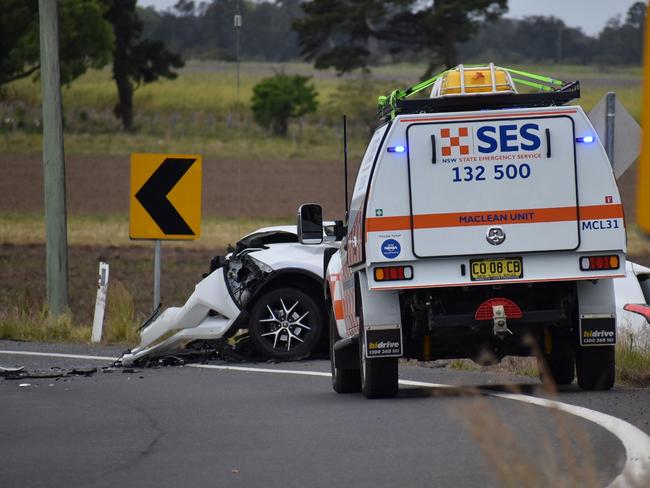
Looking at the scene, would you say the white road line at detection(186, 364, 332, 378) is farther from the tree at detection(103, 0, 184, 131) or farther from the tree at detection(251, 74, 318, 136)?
the tree at detection(251, 74, 318, 136)

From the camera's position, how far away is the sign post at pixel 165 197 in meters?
19.9

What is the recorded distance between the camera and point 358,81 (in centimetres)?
9006

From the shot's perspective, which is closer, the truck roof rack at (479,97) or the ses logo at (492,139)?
the ses logo at (492,139)

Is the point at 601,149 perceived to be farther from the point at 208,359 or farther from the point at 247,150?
the point at 247,150

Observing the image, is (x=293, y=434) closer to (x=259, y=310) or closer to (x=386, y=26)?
(x=259, y=310)

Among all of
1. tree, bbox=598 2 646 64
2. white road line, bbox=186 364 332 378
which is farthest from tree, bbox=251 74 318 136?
white road line, bbox=186 364 332 378

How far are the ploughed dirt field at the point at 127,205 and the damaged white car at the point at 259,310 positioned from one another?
6.30 m

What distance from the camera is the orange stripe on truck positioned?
39.6ft

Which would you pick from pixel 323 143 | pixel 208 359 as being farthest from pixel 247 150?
pixel 208 359

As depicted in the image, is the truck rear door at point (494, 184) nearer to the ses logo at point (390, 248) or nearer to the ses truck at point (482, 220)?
the ses truck at point (482, 220)

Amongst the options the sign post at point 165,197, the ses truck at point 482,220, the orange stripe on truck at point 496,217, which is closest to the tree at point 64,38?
the sign post at point 165,197

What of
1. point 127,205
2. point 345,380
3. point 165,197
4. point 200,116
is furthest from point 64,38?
point 345,380

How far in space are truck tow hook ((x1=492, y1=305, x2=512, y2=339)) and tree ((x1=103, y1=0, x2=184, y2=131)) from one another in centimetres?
7058

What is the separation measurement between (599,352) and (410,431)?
9.51 feet
